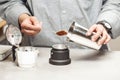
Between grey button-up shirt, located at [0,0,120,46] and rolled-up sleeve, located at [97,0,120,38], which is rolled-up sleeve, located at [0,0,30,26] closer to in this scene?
grey button-up shirt, located at [0,0,120,46]

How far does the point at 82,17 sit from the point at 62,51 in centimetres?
37

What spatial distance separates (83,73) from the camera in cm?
110

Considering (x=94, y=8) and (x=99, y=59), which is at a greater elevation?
(x=94, y=8)

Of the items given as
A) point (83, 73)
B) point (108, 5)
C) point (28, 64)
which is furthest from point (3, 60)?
point (108, 5)

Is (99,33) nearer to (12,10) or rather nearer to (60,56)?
(60,56)

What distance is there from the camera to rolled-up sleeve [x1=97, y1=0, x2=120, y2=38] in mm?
1375

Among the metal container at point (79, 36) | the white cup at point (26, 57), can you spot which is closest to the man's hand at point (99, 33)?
the metal container at point (79, 36)

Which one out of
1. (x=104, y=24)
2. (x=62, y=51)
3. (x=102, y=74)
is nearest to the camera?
(x=102, y=74)

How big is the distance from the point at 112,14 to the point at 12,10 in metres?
0.49

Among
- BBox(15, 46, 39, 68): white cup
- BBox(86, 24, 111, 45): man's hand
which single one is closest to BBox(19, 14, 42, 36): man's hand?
BBox(15, 46, 39, 68): white cup

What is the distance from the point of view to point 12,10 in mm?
1479

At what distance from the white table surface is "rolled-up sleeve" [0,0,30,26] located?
246 mm

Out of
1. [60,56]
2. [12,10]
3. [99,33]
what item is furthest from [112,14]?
[12,10]

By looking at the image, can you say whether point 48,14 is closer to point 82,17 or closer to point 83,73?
point 82,17
